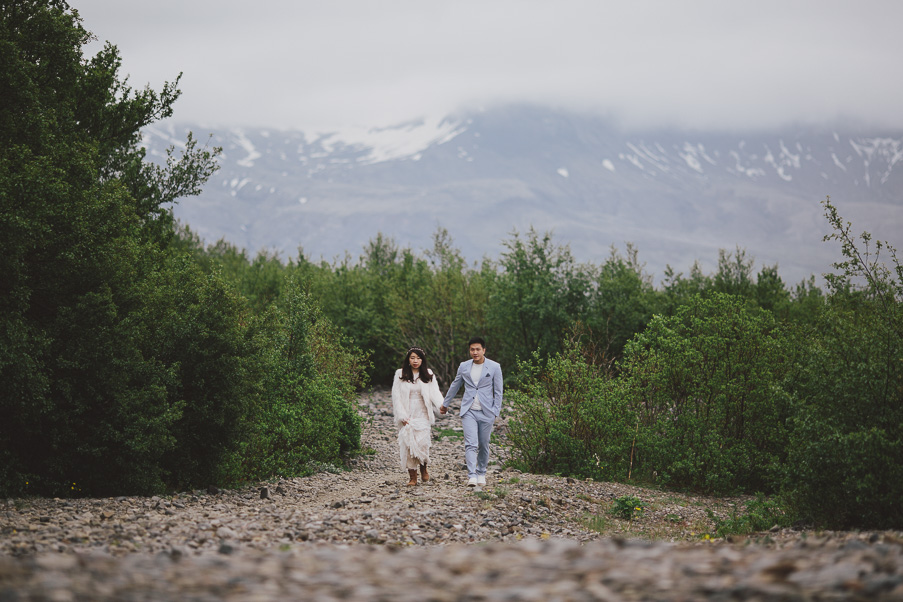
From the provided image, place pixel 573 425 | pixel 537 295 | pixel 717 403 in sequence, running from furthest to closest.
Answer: pixel 537 295
pixel 573 425
pixel 717 403

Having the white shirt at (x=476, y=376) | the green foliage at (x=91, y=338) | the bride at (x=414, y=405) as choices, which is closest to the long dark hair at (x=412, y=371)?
the bride at (x=414, y=405)

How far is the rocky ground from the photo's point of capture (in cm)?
538

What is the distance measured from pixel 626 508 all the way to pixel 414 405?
14.8 ft

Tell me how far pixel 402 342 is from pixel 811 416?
3387cm

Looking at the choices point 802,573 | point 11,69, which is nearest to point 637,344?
point 802,573

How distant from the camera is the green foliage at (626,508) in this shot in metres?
13.9

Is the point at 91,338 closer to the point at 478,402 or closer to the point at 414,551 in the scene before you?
the point at 478,402

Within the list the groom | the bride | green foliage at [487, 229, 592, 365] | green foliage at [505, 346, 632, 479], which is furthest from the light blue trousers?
green foliage at [487, 229, 592, 365]

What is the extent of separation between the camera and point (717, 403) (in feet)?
57.7

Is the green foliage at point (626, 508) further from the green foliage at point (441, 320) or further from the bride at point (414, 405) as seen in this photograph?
the green foliage at point (441, 320)

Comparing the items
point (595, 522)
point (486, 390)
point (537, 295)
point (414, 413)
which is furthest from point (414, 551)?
point (537, 295)

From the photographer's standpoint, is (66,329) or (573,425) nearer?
(66,329)

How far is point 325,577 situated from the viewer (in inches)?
229

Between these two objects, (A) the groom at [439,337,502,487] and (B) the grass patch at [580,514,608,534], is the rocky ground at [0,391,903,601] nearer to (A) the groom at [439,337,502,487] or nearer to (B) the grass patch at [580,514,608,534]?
(B) the grass patch at [580,514,608,534]
